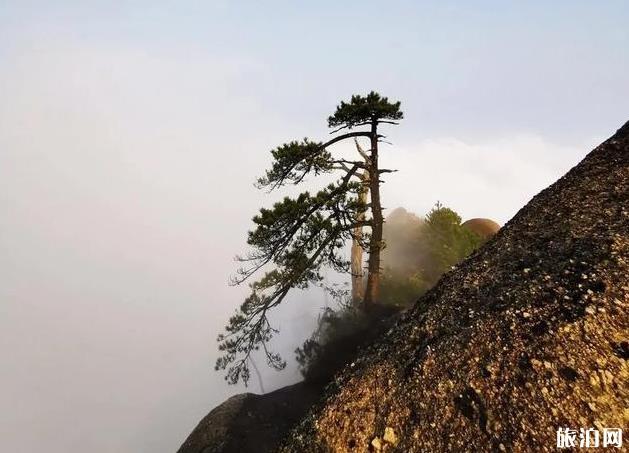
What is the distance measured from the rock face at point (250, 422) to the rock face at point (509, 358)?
786cm

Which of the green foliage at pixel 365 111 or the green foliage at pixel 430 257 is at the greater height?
the green foliage at pixel 365 111

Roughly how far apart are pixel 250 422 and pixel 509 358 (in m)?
12.3

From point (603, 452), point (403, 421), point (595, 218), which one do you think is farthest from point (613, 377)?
point (595, 218)

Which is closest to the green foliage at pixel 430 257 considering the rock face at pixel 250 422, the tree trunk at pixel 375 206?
the tree trunk at pixel 375 206

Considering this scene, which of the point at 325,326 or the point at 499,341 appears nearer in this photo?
the point at 499,341

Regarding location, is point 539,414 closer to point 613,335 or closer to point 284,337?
point 613,335

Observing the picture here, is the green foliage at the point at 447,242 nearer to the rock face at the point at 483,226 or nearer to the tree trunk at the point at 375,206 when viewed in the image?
the rock face at the point at 483,226

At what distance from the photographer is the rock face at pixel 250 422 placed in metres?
15.0

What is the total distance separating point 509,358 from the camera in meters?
6.50

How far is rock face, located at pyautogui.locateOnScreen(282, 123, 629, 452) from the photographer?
18.8 ft

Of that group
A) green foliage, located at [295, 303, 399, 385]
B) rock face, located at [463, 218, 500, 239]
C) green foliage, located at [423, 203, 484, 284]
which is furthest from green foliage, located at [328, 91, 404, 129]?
rock face, located at [463, 218, 500, 239]

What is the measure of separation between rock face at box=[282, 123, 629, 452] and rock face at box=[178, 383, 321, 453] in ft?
25.8

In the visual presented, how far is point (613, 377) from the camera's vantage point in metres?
5.75

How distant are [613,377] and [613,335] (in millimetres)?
710
